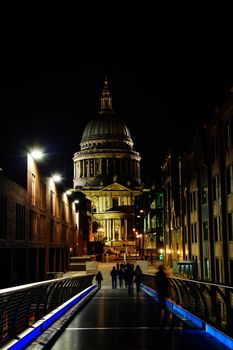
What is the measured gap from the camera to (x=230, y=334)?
44.2 feet

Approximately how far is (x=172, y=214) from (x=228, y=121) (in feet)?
104

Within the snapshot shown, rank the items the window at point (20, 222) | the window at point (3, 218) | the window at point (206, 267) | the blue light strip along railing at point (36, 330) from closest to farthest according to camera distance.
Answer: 1. the blue light strip along railing at point (36, 330)
2. the window at point (3, 218)
3. the window at point (20, 222)
4. the window at point (206, 267)

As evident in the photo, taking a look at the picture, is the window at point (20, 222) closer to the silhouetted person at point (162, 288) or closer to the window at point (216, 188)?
the window at point (216, 188)

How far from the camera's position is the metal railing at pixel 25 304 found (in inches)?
471

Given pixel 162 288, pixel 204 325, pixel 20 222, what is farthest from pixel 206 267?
pixel 204 325

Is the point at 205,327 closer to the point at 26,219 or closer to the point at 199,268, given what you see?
the point at 26,219

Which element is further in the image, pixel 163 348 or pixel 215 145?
pixel 215 145

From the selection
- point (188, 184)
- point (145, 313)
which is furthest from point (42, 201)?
point (145, 313)

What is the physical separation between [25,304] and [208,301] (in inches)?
246

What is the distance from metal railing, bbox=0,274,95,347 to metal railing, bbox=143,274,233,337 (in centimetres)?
457

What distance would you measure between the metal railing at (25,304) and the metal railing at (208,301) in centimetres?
457

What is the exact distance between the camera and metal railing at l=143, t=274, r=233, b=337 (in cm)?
1427

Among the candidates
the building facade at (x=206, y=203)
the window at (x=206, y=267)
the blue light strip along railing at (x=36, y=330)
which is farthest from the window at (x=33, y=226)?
the blue light strip along railing at (x=36, y=330)

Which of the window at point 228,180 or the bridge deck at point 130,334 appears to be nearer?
the bridge deck at point 130,334
